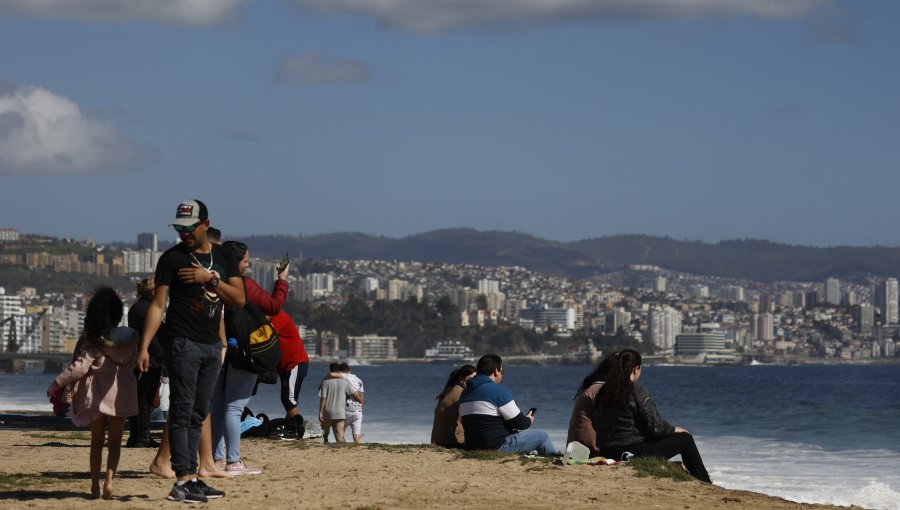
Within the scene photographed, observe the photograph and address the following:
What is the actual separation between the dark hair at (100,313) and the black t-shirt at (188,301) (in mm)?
298

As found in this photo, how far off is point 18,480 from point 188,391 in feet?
6.02

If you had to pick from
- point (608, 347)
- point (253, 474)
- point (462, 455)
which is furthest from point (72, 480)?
point (608, 347)

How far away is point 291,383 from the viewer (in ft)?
44.9

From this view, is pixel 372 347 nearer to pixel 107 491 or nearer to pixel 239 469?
pixel 239 469

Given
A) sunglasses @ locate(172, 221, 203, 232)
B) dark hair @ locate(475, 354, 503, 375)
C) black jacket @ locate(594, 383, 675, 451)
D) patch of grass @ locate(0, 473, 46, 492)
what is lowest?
patch of grass @ locate(0, 473, 46, 492)

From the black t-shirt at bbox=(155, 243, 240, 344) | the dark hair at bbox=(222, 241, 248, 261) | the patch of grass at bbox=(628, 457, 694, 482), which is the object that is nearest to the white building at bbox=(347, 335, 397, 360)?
the patch of grass at bbox=(628, 457, 694, 482)

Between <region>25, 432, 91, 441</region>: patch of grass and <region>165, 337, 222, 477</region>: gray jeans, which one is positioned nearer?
<region>165, 337, 222, 477</region>: gray jeans

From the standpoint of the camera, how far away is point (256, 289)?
9242mm

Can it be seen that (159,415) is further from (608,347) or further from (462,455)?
(608,347)

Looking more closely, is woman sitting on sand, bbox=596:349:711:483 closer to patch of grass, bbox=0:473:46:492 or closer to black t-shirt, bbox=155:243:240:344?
black t-shirt, bbox=155:243:240:344

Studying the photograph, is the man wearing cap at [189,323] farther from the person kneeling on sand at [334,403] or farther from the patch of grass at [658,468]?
the person kneeling on sand at [334,403]

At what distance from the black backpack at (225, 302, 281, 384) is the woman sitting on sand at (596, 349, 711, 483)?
9.24 ft

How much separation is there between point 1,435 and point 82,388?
5990 millimetres

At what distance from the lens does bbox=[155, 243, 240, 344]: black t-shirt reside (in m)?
8.03
